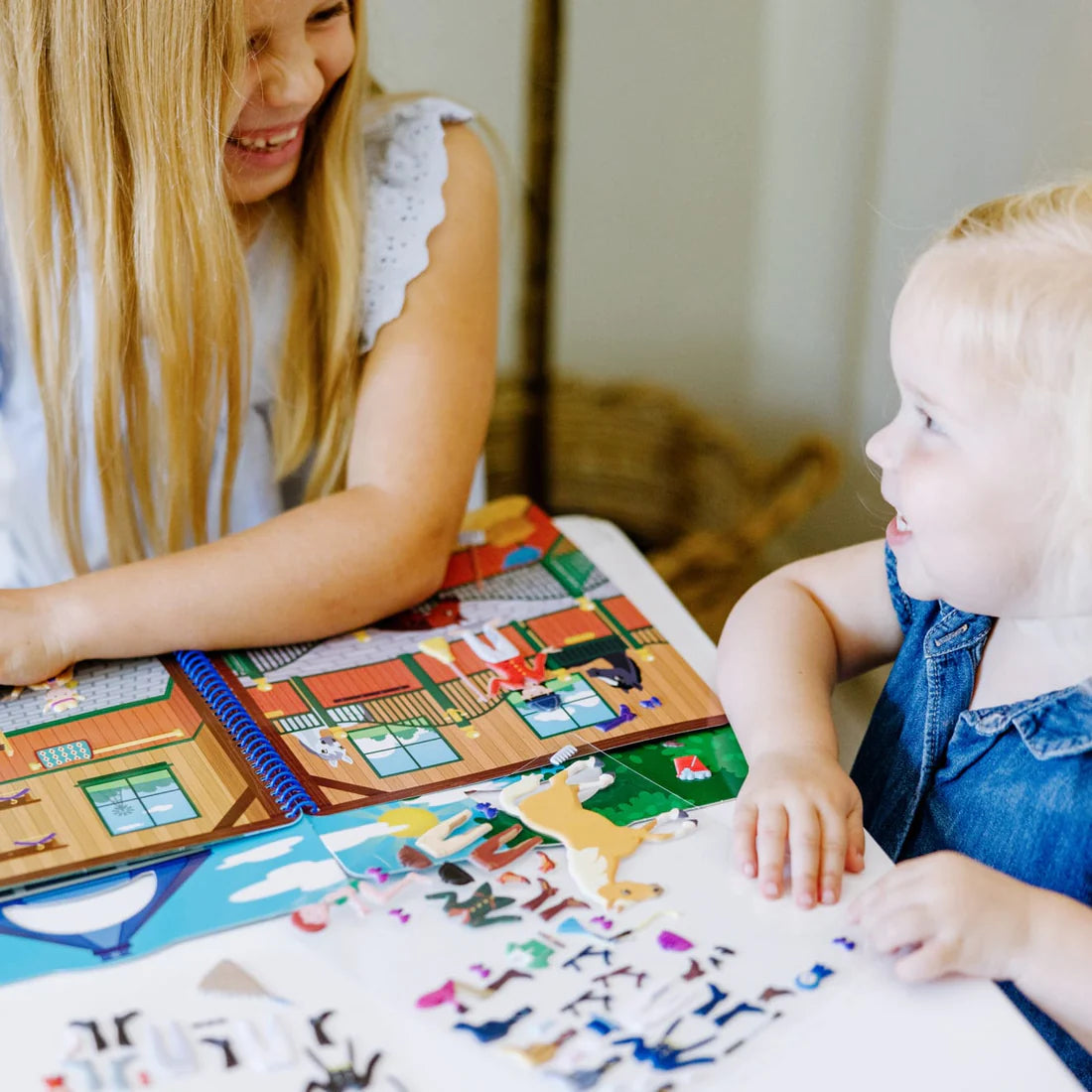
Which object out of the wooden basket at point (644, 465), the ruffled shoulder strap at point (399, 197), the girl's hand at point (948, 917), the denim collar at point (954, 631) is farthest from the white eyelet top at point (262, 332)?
the wooden basket at point (644, 465)

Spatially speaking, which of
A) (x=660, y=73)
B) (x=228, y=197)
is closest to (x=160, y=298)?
(x=228, y=197)

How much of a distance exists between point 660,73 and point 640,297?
0.30 meters

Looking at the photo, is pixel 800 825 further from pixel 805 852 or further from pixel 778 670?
pixel 778 670

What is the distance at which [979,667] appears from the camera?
800 millimetres

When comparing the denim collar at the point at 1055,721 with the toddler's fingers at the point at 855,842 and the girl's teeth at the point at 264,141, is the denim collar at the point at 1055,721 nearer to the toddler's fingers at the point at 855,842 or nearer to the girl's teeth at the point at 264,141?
the toddler's fingers at the point at 855,842

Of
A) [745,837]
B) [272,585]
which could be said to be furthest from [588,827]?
[272,585]

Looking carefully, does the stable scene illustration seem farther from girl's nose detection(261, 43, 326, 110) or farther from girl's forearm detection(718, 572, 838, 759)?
girl's nose detection(261, 43, 326, 110)

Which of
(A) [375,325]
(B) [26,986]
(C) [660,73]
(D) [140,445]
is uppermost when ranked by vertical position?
(C) [660,73]

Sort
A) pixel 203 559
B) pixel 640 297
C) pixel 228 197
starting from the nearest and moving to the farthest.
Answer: pixel 203 559 < pixel 228 197 < pixel 640 297

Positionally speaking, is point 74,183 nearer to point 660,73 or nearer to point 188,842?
point 188,842

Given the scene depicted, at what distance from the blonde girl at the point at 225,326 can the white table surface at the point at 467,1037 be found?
0.29 m

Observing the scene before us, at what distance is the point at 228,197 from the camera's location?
99cm

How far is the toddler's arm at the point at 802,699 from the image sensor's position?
26.1 inches

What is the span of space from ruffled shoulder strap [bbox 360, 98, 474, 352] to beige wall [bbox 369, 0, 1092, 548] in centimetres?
51
